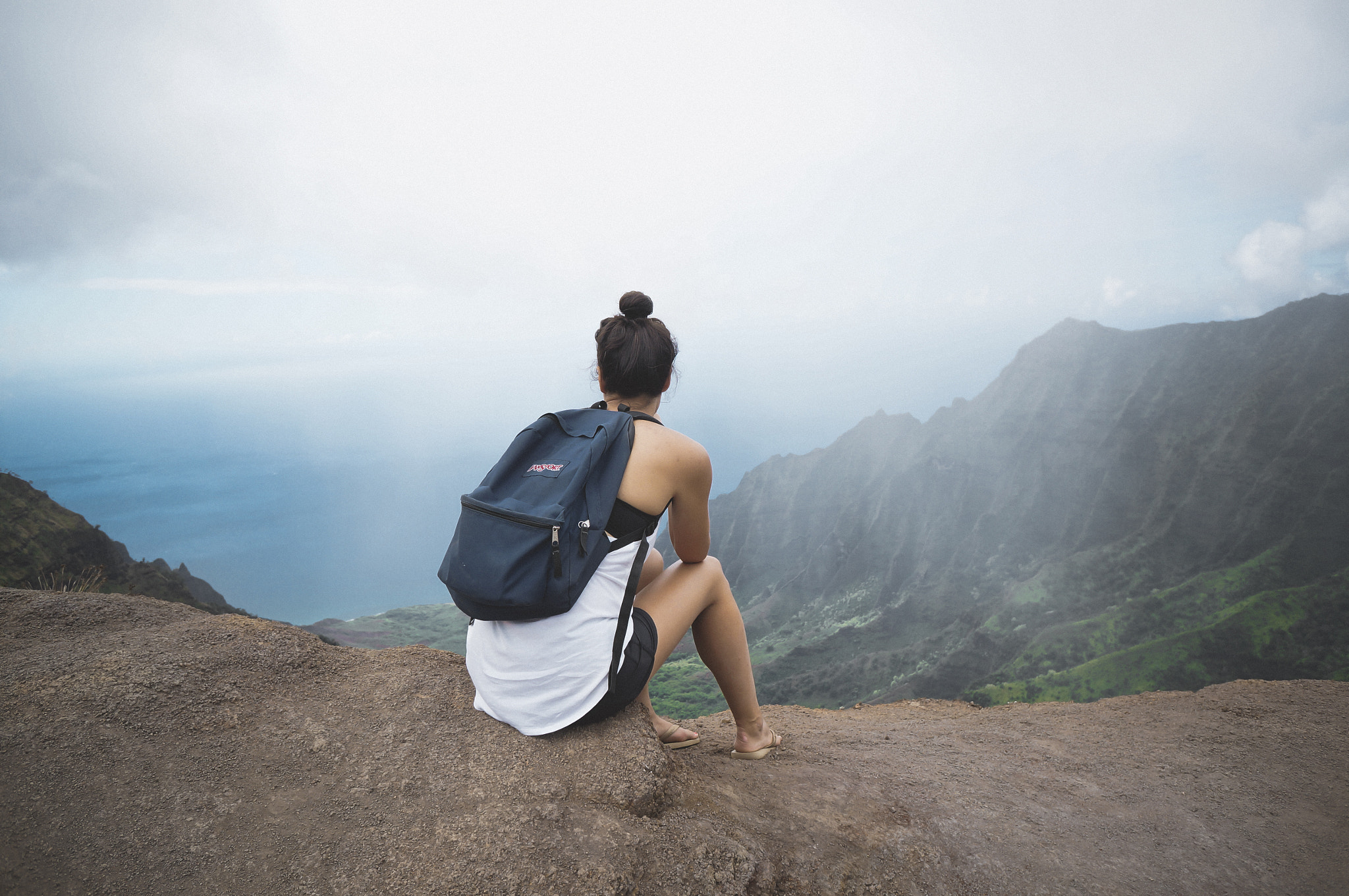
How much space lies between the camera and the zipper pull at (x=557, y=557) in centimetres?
252

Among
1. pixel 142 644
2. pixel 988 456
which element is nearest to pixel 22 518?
pixel 142 644

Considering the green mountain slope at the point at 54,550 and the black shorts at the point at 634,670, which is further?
the green mountain slope at the point at 54,550

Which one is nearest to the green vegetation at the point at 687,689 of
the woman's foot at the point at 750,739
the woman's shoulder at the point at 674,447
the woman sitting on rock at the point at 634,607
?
the woman's foot at the point at 750,739

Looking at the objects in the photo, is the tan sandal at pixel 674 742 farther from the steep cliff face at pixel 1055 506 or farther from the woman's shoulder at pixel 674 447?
the steep cliff face at pixel 1055 506

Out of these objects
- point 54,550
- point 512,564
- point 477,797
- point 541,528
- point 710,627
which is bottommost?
point 54,550

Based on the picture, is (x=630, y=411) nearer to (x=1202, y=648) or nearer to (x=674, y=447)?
(x=674, y=447)

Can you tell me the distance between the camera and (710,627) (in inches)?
138

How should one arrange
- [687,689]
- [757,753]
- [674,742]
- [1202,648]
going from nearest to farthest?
[757,753] < [674,742] < [1202,648] < [687,689]

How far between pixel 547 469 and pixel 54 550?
665 inches

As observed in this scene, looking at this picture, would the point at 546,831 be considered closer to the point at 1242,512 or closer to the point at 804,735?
the point at 804,735

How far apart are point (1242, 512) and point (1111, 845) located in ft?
188

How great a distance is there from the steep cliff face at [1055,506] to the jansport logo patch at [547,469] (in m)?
42.4

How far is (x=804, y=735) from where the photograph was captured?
17.9ft

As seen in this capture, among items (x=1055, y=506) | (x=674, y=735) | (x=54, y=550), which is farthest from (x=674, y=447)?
(x=1055, y=506)
